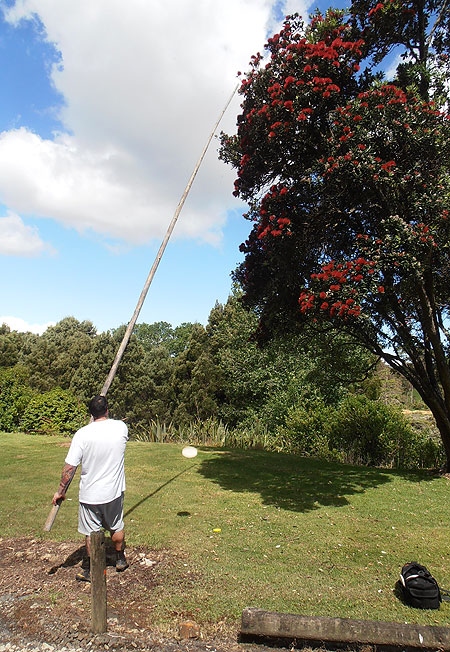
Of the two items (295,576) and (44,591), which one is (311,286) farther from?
(44,591)

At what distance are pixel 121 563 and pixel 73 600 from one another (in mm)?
772

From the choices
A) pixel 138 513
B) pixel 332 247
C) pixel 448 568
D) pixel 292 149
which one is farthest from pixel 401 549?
pixel 292 149

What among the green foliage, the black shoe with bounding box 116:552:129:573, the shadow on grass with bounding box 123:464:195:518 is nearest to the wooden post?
the black shoe with bounding box 116:552:129:573

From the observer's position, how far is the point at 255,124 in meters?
8.47

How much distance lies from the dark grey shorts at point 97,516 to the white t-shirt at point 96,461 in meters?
0.10

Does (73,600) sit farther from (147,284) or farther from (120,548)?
(147,284)

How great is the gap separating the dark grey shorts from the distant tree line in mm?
6386

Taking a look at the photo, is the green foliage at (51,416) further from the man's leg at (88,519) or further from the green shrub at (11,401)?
the man's leg at (88,519)

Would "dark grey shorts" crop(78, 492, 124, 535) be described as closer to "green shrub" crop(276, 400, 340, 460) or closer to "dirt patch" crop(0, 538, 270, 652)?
"dirt patch" crop(0, 538, 270, 652)

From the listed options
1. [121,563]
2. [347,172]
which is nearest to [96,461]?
[121,563]

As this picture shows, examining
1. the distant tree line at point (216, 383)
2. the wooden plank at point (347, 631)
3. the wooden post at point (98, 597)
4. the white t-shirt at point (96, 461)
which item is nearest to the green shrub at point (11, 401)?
the distant tree line at point (216, 383)

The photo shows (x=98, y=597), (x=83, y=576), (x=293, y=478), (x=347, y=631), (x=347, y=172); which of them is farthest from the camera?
(x=293, y=478)

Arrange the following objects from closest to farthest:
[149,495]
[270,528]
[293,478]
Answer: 1. [270,528]
2. [149,495]
3. [293,478]

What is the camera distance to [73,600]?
422 centimetres
